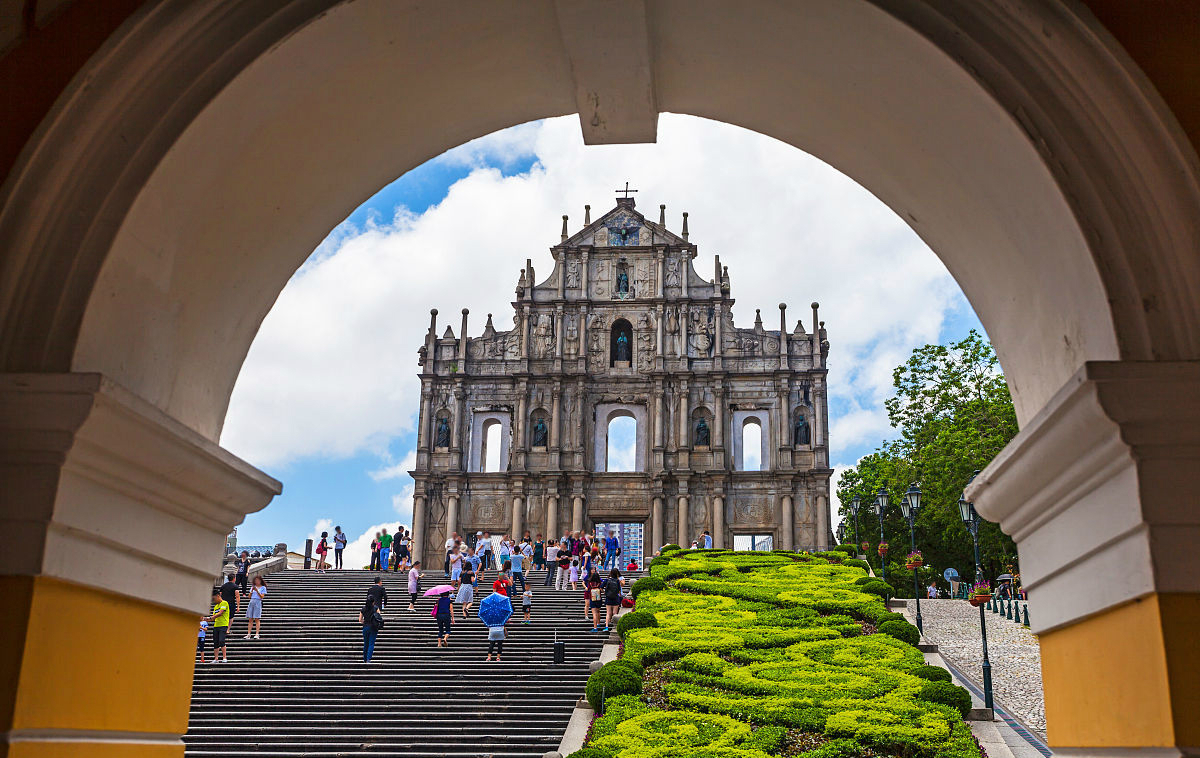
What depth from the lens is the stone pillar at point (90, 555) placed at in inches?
109

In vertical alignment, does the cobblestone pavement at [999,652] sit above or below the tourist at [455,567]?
below

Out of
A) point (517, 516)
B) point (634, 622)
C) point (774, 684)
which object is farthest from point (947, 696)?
point (517, 516)

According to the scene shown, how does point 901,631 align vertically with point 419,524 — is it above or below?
below

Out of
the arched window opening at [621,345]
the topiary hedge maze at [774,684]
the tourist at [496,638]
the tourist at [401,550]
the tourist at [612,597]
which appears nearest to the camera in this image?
the topiary hedge maze at [774,684]

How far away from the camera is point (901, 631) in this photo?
54.2 ft

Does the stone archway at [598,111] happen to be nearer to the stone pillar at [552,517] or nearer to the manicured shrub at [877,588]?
the manicured shrub at [877,588]

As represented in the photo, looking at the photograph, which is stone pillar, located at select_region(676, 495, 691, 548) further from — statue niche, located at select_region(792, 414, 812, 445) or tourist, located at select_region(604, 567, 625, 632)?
tourist, located at select_region(604, 567, 625, 632)

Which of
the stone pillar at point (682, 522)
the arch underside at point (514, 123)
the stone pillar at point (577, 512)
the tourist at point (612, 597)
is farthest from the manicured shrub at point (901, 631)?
the stone pillar at point (577, 512)

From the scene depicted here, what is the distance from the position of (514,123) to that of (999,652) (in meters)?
17.9

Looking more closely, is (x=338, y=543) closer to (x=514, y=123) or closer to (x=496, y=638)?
(x=496, y=638)

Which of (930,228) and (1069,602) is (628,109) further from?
(1069,602)

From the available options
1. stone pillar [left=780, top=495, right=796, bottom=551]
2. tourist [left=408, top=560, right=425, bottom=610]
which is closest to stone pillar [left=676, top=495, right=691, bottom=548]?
stone pillar [left=780, top=495, right=796, bottom=551]

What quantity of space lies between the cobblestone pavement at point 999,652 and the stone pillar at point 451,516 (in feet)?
51.1

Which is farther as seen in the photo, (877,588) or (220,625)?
(877,588)
